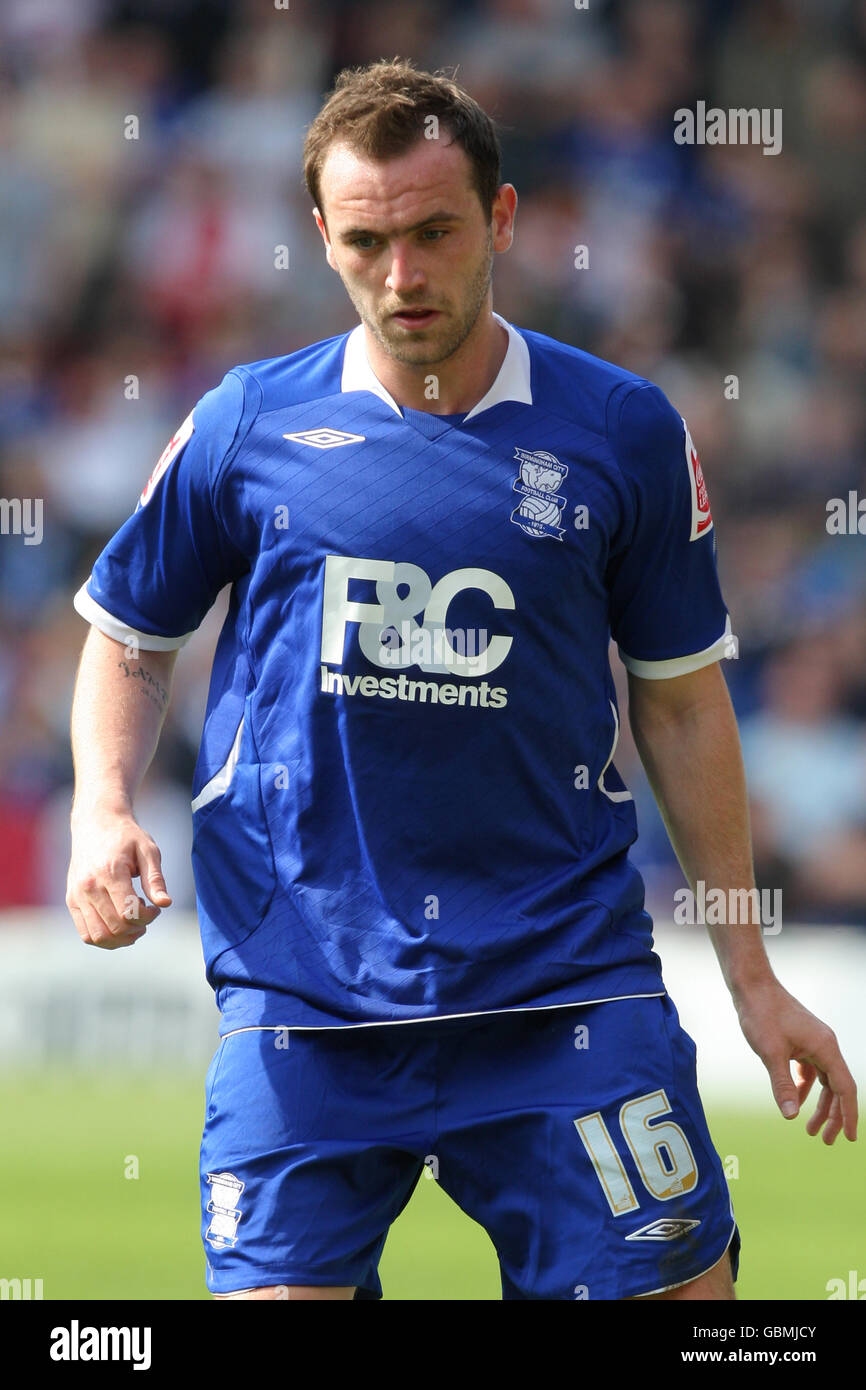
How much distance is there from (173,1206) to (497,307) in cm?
623

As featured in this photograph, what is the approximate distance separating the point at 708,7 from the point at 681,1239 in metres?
11.1

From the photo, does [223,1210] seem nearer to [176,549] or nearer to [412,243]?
[176,549]

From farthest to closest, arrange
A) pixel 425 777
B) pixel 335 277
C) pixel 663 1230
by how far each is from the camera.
→ pixel 335 277, pixel 425 777, pixel 663 1230

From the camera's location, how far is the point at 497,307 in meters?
11.6

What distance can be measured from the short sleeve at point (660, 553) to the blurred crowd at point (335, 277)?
676 cm

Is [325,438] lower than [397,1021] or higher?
higher

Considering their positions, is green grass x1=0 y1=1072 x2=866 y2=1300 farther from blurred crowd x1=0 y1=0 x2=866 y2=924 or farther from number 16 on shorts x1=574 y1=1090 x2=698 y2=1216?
blurred crowd x1=0 y1=0 x2=866 y2=924

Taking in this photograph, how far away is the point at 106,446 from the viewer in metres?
11.7

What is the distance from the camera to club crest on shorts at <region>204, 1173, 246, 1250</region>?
10.5 ft

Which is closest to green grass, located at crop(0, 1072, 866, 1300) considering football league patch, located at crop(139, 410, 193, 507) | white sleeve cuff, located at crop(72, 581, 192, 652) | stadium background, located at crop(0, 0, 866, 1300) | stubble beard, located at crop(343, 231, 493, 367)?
stadium background, located at crop(0, 0, 866, 1300)

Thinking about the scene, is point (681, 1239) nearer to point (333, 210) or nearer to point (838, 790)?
point (333, 210)

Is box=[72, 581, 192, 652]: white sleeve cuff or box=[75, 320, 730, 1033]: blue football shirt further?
box=[72, 581, 192, 652]: white sleeve cuff

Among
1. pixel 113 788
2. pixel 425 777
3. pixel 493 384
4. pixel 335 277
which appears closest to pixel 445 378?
pixel 493 384

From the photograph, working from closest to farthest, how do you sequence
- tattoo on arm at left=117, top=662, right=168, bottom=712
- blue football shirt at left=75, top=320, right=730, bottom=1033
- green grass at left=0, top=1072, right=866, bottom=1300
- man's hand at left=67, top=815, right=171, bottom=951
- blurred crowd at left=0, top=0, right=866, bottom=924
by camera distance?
man's hand at left=67, top=815, right=171, bottom=951 → blue football shirt at left=75, top=320, right=730, bottom=1033 → tattoo on arm at left=117, top=662, right=168, bottom=712 → green grass at left=0, top=1072, right=866, bottom=1300 → blurred crowd at left=0, top=0, right=866, bottom=924
